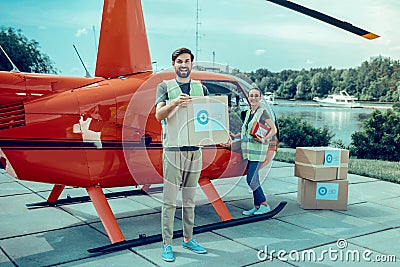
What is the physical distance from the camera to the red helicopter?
3.92 m

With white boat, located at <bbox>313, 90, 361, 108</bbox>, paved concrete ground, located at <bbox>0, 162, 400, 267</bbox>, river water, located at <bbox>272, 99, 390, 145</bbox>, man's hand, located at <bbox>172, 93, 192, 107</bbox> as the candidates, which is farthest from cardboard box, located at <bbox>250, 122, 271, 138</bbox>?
white boat, located at <bbox>313, 90, 361, 108</bbox>

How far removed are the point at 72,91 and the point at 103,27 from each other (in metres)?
0.80

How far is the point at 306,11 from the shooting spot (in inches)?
132

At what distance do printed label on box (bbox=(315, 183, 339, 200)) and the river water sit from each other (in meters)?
4.94

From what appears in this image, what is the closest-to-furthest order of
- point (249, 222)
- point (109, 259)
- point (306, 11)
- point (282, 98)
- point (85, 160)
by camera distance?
point (306, 11) → point (109, 259) → point (85, 160) → point (249, 222) → point (282, 98)

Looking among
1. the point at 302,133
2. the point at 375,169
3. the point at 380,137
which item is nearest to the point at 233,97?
the point at 375,169

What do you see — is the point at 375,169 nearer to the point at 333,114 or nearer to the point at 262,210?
the point at 333,114

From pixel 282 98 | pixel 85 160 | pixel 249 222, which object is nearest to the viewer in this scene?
pixel 85 160

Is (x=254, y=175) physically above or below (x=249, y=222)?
above

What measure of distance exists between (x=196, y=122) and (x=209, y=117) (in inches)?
5.6

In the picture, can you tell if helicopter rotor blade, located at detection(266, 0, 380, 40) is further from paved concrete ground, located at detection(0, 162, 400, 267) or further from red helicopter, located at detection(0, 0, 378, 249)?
paved concrete ground, located at detection(0, 162, 400, 267)

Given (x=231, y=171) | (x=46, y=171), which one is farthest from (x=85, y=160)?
(x=231, y=171)

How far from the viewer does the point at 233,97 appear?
16.0 ft

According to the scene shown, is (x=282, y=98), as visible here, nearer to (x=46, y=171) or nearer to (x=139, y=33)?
(x=139, y=33)
